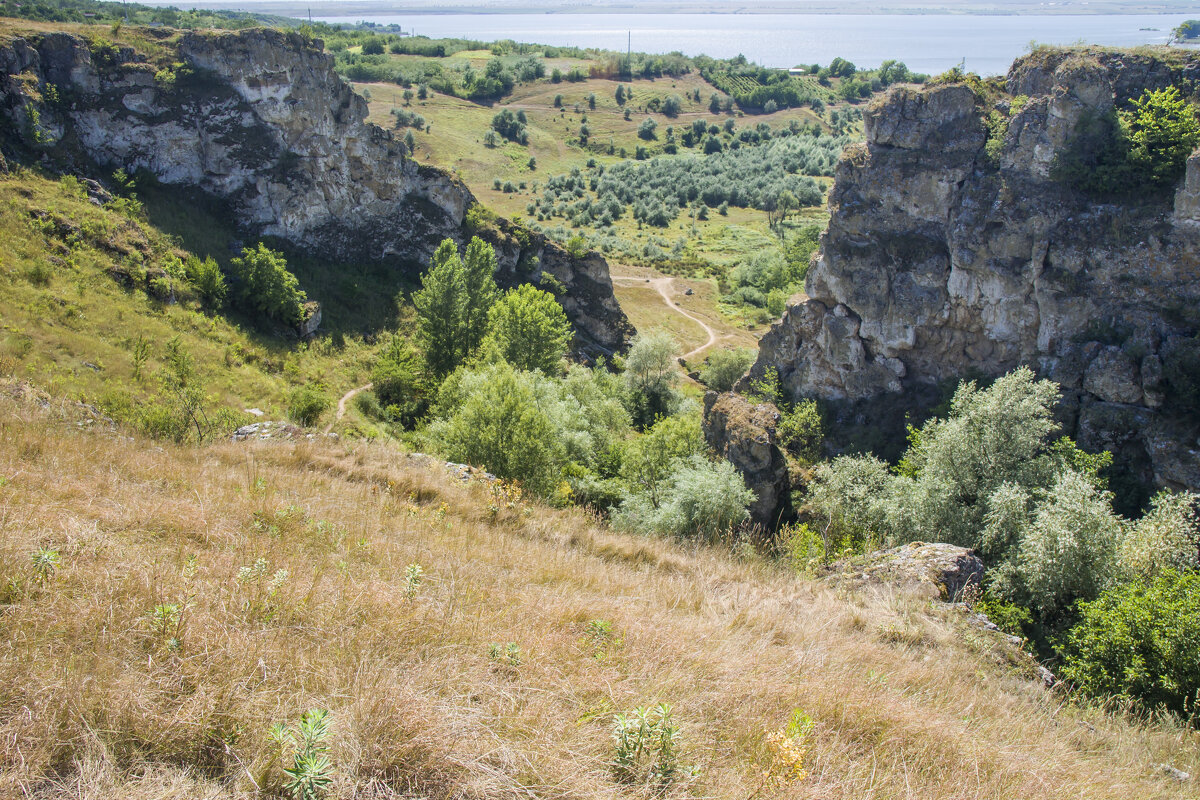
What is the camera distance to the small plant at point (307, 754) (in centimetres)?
294

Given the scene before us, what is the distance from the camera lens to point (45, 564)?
14.3 feet

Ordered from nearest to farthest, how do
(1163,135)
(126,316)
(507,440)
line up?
(507,440), (1163,135), (126,316)

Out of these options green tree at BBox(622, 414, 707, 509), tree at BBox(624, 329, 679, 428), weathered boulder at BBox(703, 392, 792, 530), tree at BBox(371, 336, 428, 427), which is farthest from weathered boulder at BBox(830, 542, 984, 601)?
tree at BBox(624, 329, 679, 428)

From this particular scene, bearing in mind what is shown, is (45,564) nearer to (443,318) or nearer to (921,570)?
(921,570)

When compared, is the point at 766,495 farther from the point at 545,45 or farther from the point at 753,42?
the point at 753,42

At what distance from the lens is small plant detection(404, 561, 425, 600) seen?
5.18 meters

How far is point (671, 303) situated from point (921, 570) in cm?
5113

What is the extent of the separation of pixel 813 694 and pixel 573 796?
2.40 metres

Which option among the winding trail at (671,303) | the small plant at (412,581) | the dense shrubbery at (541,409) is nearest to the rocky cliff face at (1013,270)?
the dense shrubbery at (541,409)

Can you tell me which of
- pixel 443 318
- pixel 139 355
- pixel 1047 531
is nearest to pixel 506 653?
pixel 1047 531

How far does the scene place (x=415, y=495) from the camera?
9.81 m

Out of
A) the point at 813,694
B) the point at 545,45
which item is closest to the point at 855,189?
the point at 813,694

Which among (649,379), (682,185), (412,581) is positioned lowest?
(649,379)

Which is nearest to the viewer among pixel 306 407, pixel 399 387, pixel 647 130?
pixel 306 407
